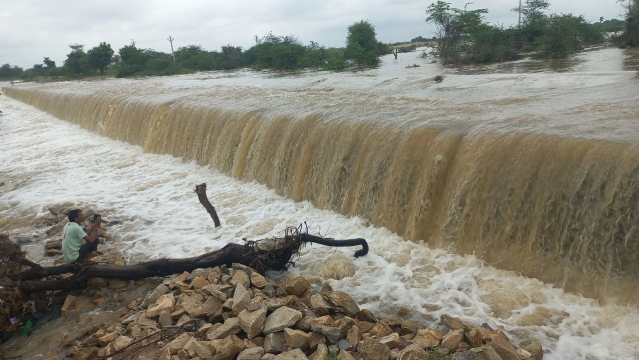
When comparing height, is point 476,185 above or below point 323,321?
above

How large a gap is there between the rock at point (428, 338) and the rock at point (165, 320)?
254 centimetres

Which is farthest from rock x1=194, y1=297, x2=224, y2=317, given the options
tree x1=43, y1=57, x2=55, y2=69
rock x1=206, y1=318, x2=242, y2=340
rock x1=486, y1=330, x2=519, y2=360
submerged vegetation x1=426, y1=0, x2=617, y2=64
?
tree x1=43, y1=57, x2=55, y2=69

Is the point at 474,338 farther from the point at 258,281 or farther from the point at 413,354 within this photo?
the point at 258,281

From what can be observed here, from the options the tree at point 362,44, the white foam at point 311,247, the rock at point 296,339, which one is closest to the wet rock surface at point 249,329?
the rock at point 296,339

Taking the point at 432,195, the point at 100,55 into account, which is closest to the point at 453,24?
the point at 432,195

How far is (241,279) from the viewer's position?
5227mm

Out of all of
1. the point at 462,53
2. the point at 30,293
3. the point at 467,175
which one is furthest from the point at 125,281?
the point at 462,53

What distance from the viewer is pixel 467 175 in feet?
20.3

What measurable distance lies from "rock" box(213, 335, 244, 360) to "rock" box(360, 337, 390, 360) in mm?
1124

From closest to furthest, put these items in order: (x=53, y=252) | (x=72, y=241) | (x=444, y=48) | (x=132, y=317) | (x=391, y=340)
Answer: (x=391, y=340), (x=132, y=317), (x=72, y=241), (x=53, y=252), (x=444, y=48)

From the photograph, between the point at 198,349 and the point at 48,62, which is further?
the point at 48,62

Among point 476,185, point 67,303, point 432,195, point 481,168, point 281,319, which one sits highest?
point 481,168

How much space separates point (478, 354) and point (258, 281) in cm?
263

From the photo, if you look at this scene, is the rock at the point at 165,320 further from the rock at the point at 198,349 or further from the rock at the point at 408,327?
the rock at the point at 408,327
